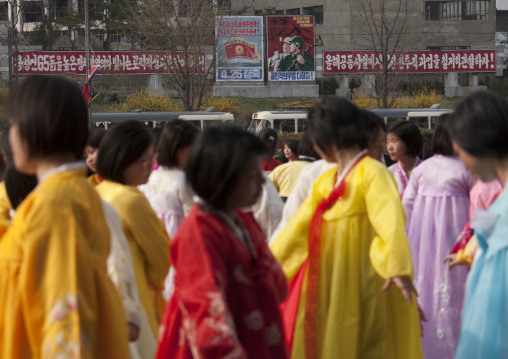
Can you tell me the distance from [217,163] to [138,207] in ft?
3.73

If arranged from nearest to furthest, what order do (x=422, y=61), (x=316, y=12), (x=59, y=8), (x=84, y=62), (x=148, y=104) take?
(x=148, y=104) → (x=84, y=62) → (x=422, y=61) → (x=316, y=12) → (x=59, y=8)

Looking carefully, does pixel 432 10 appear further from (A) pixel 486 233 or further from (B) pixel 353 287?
(A) pixel 486 233

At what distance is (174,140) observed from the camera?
493cm

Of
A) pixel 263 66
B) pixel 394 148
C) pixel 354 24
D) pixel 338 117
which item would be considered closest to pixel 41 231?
pixel 338 117

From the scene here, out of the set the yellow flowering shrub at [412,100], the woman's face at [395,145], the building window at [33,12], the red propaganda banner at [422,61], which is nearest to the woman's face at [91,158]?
the woman's face at [395,145]

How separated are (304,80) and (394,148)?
3156 centimetres

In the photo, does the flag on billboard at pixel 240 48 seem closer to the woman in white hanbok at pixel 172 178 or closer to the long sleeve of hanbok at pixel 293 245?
the woman in white hanbok at pixel 172 178

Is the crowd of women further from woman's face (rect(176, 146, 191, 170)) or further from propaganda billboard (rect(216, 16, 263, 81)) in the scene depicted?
propaganda billboard (rect(216, 16, 263, 81))

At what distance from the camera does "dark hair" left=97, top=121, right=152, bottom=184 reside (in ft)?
12.4

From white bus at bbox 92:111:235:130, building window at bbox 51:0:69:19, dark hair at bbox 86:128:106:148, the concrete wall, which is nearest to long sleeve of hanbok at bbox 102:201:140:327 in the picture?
dark hair at bbox 86:128:106:148

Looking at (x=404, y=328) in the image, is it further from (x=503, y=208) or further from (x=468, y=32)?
(x=468, y=32)

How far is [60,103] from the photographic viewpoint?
2.44 m

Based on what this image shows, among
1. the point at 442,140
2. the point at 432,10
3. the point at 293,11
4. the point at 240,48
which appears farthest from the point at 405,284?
the point at 432,10

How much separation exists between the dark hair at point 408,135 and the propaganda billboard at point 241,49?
27.9 metres
